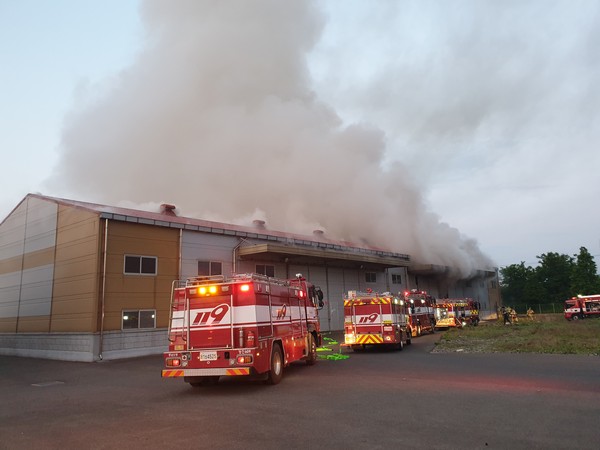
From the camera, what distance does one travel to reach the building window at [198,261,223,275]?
75.6ft

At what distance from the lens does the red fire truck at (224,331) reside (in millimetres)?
9820

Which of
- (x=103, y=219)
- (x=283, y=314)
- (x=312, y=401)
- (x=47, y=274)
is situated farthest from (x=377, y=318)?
(x=47, y=274)

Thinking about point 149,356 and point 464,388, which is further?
point 149,356

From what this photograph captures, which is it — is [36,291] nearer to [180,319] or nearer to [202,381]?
[202,381]

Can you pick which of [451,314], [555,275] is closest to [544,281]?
[555,275]

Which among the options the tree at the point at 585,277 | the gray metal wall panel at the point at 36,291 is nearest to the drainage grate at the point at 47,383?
the gray metal wall panel at the point at 36,291

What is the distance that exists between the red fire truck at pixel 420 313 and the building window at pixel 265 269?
7814mm

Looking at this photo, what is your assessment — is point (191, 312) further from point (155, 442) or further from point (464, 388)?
point (464, 388)

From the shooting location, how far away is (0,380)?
14031mm

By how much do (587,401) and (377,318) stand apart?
36.1 feet

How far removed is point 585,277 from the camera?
6744 centimetres

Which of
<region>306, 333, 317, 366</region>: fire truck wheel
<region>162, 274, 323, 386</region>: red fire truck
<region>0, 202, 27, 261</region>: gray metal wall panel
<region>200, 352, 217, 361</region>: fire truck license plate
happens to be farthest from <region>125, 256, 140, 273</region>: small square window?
<region>200, 352, 217, 361</region>: fire truck license plate

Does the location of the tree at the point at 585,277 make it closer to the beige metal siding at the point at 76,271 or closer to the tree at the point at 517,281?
the tree at the point at 517,281

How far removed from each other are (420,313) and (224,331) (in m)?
21.0
